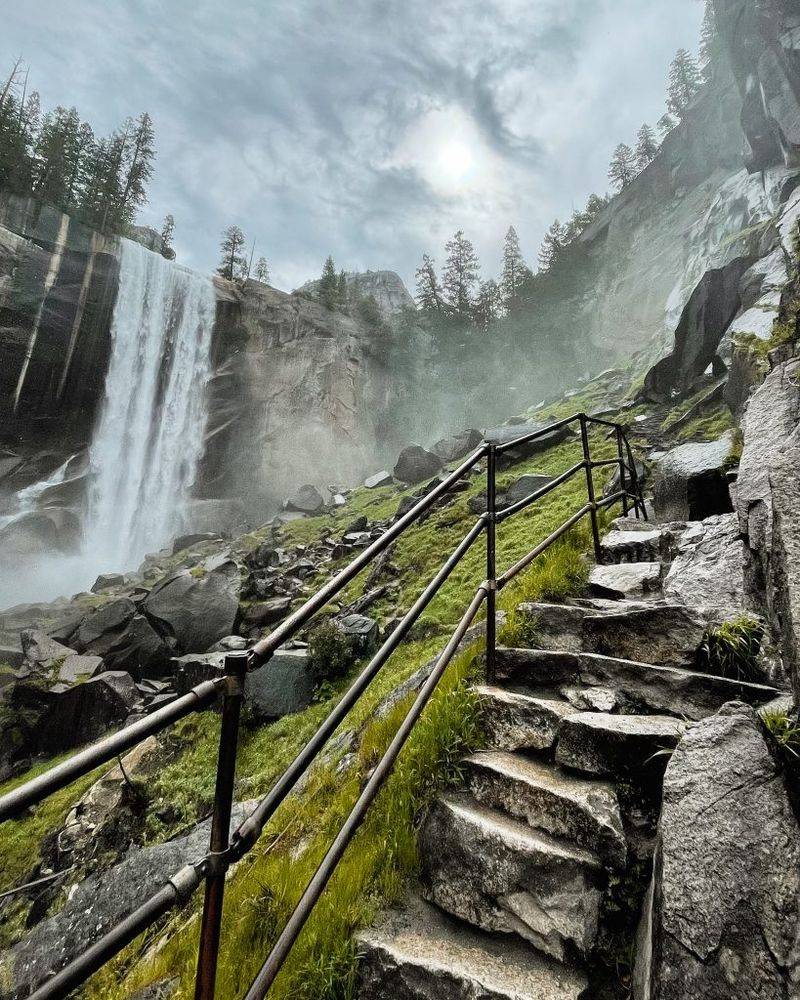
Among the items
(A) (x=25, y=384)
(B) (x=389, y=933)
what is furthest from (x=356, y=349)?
(B) (x=389, y=933)

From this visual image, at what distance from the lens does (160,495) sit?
102 feet

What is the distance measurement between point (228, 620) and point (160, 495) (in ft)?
72.9

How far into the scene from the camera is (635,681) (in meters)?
2.73

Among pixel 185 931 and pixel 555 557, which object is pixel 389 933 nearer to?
pixel 185 931

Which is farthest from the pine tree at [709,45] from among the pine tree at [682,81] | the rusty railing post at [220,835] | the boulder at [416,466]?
the rusty railing post at [220,835]

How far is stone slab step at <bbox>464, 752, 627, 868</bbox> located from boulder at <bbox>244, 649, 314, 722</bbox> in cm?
615

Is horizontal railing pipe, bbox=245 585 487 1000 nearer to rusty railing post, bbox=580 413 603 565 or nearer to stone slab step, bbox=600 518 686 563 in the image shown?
rusty railing post, bbox=580 413 603 565

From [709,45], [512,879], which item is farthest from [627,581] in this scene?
[709,45]

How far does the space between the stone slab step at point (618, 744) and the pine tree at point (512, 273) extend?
156ft

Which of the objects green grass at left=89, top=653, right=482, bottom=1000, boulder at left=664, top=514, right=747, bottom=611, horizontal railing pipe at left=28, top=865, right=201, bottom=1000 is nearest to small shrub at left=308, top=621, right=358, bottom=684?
green grass at left=89, top=653, right=482, bottom=1000

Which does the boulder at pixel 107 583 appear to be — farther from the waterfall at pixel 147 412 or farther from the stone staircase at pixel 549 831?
the stone staircase at pixel 549 831

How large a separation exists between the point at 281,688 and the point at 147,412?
2990cm

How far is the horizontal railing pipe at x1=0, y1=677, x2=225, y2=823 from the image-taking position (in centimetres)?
82

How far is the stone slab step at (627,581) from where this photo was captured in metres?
4.09
